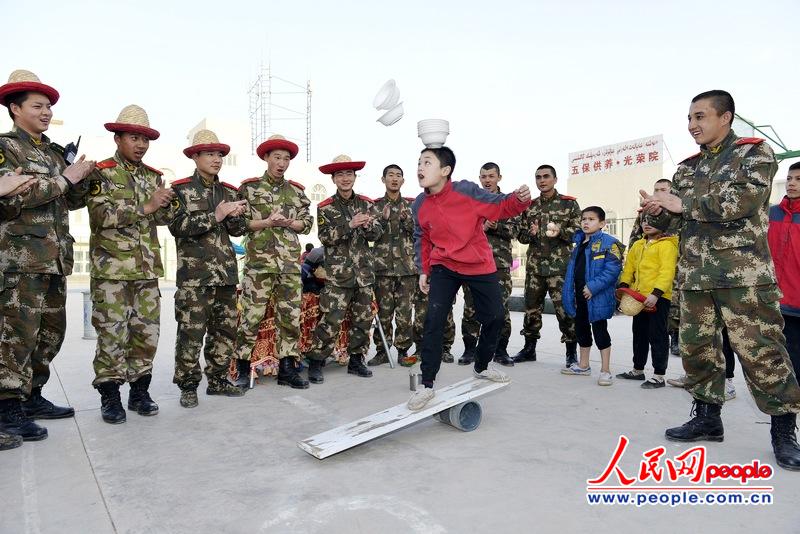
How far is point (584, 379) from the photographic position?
530 centimetres

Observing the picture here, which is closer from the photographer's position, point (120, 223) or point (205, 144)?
point (120, 223)

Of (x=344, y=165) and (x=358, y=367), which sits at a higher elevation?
(x=344, y=165)

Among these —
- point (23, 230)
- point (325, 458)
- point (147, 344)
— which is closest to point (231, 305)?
point (147, 344)

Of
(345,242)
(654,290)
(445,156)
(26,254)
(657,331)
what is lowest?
(657,331)

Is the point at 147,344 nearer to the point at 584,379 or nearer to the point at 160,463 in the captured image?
the point at 160,463

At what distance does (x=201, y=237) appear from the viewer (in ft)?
15.1

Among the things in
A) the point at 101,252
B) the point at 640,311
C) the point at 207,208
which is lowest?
the point at 640,311

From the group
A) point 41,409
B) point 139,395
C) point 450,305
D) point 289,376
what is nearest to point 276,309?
point 289,376

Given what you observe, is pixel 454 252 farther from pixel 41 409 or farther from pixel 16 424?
pixel 41 409

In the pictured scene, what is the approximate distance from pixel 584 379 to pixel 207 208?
3.90 metres

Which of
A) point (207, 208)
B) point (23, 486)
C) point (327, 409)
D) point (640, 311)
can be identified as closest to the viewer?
point (23, 486)

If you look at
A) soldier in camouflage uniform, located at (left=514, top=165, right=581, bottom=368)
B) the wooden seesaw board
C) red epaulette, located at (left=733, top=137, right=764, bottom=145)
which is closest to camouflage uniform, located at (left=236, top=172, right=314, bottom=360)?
the wooden seesaw board

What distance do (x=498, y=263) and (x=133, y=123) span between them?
3968mm

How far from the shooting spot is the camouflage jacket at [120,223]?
13.0 feet
